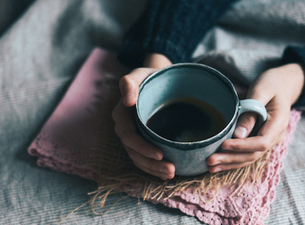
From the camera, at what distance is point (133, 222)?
0.46m

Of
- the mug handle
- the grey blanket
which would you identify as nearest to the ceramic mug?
the mug handle

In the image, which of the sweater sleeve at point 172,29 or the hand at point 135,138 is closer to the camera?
the hand at point 135,138

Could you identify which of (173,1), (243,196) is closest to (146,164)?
(243,196)

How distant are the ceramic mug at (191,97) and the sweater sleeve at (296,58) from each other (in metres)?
0.18

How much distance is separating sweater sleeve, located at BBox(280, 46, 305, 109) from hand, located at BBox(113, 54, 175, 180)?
31cm

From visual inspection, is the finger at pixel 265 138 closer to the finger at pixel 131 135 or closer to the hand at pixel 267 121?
the hand at pixel 267 121

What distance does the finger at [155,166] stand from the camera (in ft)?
1.31

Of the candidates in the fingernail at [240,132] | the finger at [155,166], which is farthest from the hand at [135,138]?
the fingernail at [240,132]

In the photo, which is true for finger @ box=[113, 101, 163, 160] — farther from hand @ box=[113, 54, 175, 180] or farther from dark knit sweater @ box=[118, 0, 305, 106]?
dark knit sweater @ box=[118, 0, 305, 106]

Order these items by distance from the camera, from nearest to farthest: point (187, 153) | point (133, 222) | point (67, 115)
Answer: point (187, 153), point (133, 222), point (67, 115)

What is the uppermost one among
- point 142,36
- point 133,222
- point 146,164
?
point 142,36

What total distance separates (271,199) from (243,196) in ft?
0.18

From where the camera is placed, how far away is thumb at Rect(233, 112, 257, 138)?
1.33 ft

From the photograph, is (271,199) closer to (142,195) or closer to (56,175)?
(142,195)
